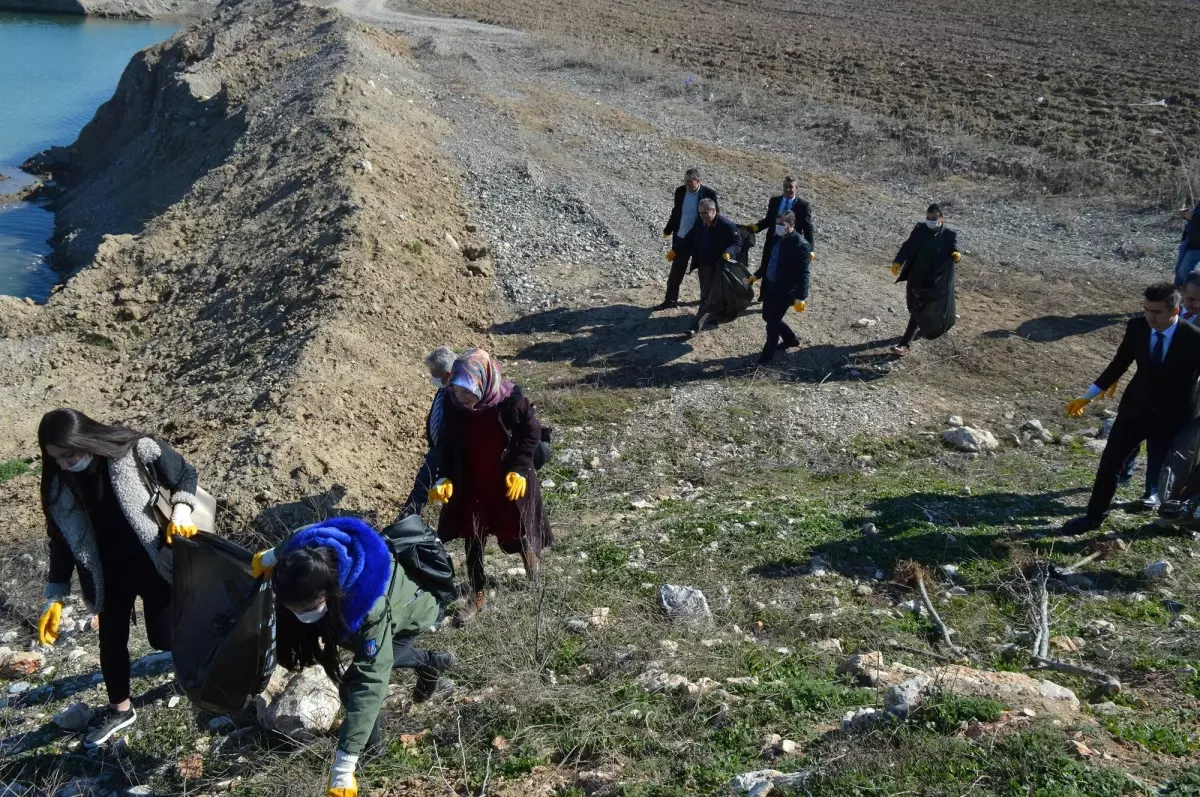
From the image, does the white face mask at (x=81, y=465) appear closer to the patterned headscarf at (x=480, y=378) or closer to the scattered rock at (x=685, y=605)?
the patterned headscarf at (x=480, y=378)

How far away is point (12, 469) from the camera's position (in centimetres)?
786

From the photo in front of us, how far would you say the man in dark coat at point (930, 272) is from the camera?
8.57 m

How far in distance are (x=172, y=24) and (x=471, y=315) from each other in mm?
38003

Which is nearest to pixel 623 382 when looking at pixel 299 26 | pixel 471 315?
pixel 471 315

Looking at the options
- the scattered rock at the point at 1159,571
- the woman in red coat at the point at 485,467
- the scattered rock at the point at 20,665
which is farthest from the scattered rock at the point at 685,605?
the scattered rock at the point at 20,665

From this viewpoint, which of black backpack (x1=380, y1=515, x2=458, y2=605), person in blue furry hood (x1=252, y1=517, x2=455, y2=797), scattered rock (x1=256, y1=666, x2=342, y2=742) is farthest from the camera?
scattered rock (x1=256, y1=666, x2=342, y2=742)

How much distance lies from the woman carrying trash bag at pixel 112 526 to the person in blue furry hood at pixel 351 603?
2.53ft

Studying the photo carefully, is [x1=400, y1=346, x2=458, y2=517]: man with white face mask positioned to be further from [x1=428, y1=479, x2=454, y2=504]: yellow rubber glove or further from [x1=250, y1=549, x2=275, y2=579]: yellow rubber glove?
[x1=250, y1=549, x2=275, y2=579]: yellow rubber glove

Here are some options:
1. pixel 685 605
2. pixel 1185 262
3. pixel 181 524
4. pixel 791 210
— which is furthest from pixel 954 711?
pixel 1185 262

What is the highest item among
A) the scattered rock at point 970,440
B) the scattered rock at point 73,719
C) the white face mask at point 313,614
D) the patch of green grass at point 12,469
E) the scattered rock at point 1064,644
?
the white face mask at point 313,614

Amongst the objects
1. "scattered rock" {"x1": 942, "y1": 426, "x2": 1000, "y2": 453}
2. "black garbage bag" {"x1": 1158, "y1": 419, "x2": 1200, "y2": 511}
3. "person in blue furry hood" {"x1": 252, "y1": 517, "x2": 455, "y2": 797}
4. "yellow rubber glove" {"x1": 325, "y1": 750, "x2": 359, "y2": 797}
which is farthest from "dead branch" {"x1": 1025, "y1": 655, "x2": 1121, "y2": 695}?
"scattered rock" {"x1": 942, "y1": 426, "x2": 1000, "y2": 453}

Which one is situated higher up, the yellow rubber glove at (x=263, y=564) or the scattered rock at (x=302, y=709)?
the yellow rubber glove at (x=263, y=564)

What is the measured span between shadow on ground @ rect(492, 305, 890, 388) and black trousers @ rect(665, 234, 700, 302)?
0.23 m

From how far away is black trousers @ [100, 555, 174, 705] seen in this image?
13.5 feet
